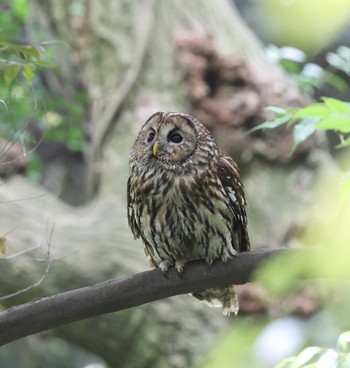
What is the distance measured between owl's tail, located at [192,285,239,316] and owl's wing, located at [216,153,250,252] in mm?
172

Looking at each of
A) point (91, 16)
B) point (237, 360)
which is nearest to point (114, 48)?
point (91, 16)

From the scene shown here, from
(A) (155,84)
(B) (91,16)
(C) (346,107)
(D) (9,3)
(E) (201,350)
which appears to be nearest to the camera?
(C) (346,107)

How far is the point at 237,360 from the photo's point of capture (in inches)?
31.4

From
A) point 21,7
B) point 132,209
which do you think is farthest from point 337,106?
point 21,7

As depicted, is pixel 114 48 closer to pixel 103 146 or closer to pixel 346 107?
pixel 103 146

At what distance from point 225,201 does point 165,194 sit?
0.56 ft

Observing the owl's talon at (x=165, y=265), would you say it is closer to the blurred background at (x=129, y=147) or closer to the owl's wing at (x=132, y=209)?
the owl's wing at (x=132, y=209)

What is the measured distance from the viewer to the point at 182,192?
7.20ft

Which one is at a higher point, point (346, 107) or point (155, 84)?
point (346, 107)

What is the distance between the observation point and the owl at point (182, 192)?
2205 mm

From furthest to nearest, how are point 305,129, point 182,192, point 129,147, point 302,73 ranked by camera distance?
point 302,73 → point 129,147 → point 182,192 → point 305,129

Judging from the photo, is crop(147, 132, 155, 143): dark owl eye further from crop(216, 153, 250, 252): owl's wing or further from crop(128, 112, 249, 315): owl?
crop(216, 153, 250, 252): owl's wing

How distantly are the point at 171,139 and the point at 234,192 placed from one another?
0.77 ft

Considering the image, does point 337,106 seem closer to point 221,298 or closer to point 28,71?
point 28,71
